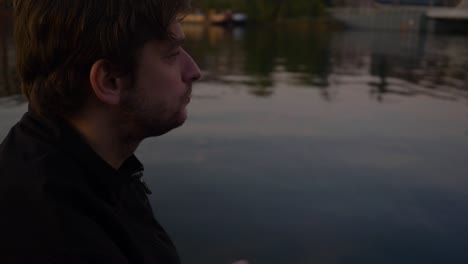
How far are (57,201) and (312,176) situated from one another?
12.3 feet

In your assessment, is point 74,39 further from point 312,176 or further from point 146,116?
point 312,176

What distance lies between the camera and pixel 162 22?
1.32 meters

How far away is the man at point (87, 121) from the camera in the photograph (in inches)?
41.6

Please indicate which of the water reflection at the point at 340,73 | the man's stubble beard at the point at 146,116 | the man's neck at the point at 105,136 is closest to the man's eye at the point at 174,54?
the man's stubble beard at the point at 146,116

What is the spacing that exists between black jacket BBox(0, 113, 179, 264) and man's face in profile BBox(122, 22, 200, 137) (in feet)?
0.64

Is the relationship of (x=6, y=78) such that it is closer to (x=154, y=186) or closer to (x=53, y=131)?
(x=154, y=186)

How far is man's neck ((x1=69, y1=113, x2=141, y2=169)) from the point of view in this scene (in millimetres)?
1324

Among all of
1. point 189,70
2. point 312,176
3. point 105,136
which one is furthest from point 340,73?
point 105,136

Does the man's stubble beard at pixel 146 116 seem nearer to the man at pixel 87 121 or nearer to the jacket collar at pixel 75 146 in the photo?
the man at pixel 87 121

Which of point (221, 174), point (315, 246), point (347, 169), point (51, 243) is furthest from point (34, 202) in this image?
point (347, 169)

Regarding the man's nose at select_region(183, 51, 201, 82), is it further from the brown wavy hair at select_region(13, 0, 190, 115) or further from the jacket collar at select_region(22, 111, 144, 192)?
the jacket collar at select_region(22, 111, 144, 192)

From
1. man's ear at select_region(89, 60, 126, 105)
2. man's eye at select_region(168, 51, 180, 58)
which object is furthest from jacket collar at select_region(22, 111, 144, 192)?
man's eye at select_region(168, 51, 180, 58)

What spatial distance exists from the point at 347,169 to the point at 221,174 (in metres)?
1.31

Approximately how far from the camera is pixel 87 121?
1.33 metres
